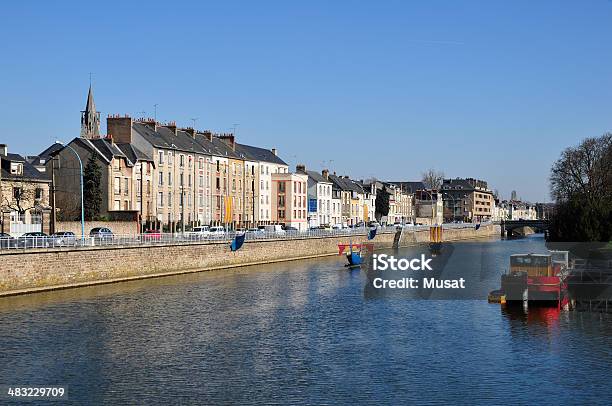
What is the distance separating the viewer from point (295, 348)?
3734cm

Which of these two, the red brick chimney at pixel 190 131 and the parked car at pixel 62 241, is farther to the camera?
the red brick chimney at pixel 190 131

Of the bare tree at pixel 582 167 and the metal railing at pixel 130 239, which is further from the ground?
the bare tree at pixel 582 167

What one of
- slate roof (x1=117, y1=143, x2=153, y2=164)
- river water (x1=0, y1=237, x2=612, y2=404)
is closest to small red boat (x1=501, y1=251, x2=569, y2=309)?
river water (x1=0, y1=237, x2=612, y2=404)

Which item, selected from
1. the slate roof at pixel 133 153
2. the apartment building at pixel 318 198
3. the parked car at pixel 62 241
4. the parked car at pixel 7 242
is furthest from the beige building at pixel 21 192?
the apartment building at pixel 318 198

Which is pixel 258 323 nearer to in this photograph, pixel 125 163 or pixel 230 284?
pixel 230 284

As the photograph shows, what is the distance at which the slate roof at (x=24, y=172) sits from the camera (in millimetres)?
81188

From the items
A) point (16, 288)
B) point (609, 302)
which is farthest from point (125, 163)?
point (609, 302)

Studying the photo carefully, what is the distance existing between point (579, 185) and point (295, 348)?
9498 cm

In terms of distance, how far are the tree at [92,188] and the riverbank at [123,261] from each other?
16.3 meters

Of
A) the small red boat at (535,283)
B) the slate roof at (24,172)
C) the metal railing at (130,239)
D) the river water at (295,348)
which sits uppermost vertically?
the slate roof at (24,172)

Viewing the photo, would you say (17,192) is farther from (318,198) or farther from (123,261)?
(318,198)

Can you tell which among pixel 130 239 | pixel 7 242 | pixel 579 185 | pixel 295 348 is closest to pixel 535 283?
pixel 295 348

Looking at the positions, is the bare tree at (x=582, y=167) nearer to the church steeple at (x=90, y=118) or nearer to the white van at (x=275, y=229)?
the white van at (x=275, y=229)

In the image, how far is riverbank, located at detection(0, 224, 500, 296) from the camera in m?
51.7
